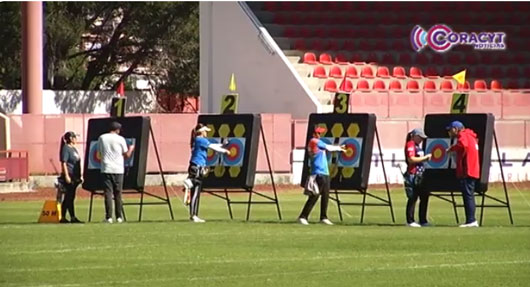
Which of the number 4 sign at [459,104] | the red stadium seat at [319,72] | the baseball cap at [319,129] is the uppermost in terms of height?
the red stadium seat at [319,72]

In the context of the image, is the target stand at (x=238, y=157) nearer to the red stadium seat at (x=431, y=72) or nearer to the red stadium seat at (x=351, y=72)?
the red stadium seat at (x=351, y=72)

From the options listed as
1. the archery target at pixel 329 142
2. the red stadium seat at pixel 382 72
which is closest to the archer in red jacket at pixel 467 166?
the archery target at pixel 329 142

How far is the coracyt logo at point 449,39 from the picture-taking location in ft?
192

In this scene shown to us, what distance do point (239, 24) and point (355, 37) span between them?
16.9ft

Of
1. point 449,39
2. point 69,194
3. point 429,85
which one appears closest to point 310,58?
point 429,85

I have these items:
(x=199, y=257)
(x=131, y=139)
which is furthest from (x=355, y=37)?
(x=199, y=257)

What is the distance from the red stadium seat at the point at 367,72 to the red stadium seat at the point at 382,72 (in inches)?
11.1

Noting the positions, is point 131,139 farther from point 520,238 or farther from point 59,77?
point 59,77

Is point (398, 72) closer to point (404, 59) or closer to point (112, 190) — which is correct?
point (404, 59)

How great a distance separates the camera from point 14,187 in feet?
143

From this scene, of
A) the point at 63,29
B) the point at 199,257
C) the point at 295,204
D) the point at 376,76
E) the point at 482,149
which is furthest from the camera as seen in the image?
the point at 63,29

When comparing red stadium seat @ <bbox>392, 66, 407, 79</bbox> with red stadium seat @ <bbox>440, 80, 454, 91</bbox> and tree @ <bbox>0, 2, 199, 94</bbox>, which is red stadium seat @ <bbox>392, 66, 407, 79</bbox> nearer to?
red stadium seat @ <bbox>440, 80, 454, 91</bbox>

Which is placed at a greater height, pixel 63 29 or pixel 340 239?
pixel 63 29

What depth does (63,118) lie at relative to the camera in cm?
4684
